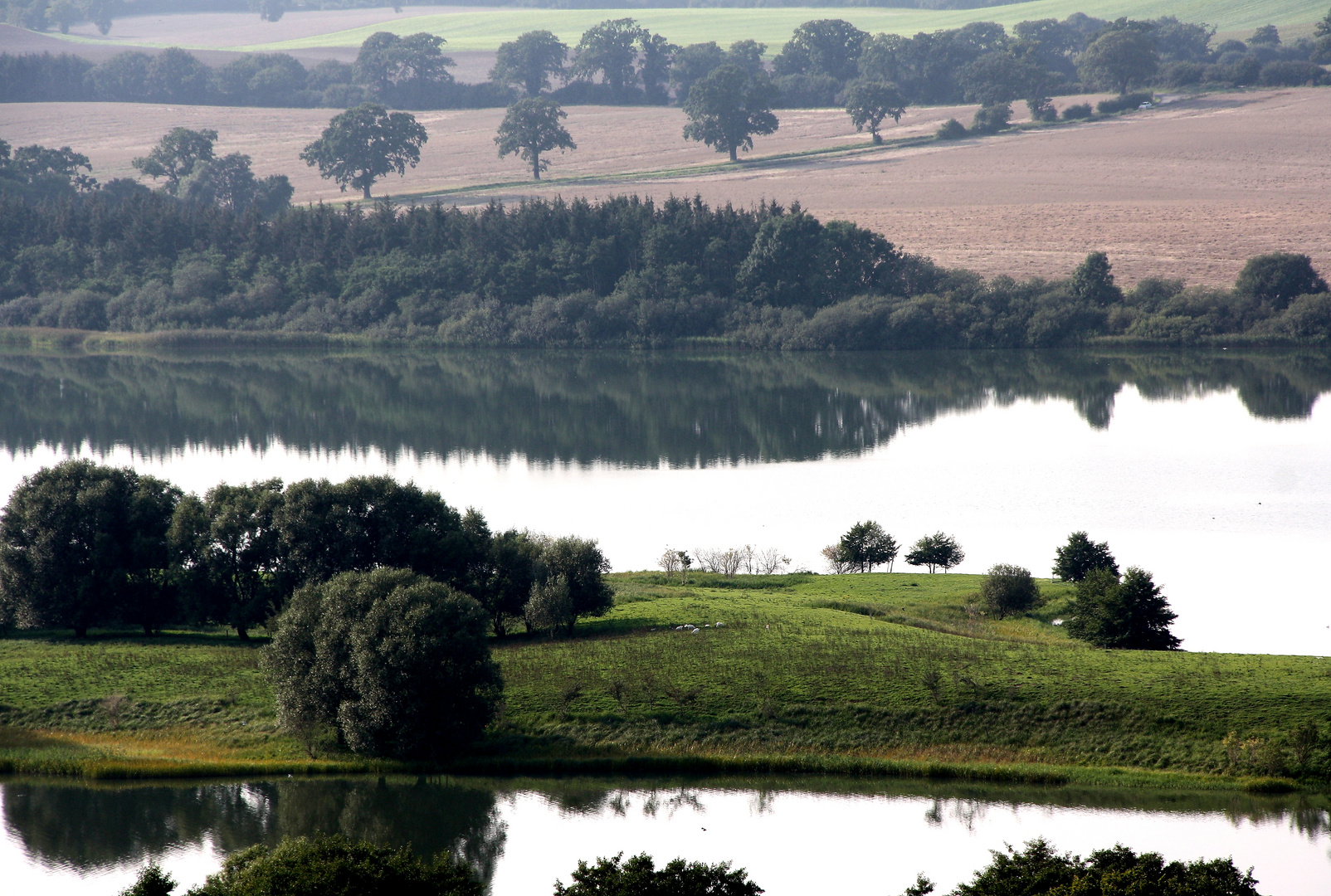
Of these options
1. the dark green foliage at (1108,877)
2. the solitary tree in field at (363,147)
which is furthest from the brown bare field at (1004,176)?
the dark green foliage at (1108,877)

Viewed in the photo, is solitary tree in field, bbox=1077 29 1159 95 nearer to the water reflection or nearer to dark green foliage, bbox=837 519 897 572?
the water reflection

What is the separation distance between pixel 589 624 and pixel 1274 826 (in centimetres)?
2320

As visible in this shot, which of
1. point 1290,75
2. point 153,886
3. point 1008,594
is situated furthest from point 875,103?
point 153,886

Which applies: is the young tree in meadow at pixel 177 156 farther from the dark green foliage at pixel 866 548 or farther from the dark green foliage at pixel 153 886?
the dark green foliage at pixel 153 886

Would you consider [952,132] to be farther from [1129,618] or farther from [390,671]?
[390,671]

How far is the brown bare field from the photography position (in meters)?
132

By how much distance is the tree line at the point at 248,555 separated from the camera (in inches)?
1903

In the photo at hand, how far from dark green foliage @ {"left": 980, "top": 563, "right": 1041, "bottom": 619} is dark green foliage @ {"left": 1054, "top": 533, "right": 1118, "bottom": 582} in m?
3.14

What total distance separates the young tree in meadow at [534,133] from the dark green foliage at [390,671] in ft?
448

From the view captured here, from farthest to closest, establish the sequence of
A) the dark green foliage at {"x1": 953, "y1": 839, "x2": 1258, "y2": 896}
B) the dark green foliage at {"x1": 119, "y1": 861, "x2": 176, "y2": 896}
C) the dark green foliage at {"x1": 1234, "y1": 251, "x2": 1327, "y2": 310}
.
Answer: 1. the dark green foliage at {"x1": 1234, "y1": 251, "x2": 1327, "y2": 310}
2. the dark green foliage at {"x1": 119, "y1": 861, "x2": 176, "y2": 896}
3. the dark green foliage at {"x1": 953, "y1": 839, "x2": 1258, "y2": 896}

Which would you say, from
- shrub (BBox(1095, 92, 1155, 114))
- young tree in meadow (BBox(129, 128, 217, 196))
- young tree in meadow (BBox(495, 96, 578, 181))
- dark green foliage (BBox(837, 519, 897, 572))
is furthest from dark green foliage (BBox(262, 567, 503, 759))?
shrub (BBox(1095, 92, 1155, 114))

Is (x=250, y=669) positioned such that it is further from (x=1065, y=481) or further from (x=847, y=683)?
(x=1065, y=481)

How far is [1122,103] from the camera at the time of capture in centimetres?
17475

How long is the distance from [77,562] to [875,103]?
14126cm
